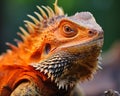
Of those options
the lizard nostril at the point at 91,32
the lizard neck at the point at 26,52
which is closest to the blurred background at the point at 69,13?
the lizard neck at the point at 26,52

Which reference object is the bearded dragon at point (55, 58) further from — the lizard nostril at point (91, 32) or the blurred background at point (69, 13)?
the blurred background at point (69, 13)

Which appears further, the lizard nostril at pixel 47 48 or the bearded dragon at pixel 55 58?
the lizard nostril at pixel 47 48

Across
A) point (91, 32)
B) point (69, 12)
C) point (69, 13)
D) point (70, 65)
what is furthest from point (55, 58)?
point (69, 12)

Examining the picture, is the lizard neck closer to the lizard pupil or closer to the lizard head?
the lizard head

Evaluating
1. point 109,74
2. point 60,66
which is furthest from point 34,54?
point 109,74

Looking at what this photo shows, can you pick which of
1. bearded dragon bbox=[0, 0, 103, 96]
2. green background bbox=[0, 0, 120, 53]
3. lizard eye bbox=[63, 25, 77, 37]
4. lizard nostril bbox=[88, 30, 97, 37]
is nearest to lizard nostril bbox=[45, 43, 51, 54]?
bearded dragon bbox=[0, 0, 103, 96]

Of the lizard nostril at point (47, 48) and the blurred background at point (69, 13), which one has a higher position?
the blurred background at point (69, 13)

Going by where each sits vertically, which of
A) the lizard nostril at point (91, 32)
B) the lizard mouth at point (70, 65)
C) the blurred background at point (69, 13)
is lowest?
the lizard mouth at point (70, 65)

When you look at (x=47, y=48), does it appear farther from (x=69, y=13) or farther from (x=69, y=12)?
(x=69, y=12)
